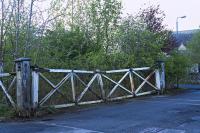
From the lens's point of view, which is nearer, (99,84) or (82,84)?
(82,84)

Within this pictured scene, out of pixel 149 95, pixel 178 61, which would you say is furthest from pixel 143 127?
pixel 178 61

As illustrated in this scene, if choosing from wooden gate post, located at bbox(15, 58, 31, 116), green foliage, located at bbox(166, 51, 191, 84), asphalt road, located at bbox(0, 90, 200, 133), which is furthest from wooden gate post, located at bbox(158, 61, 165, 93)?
wooden gate post, located at bbox(15, 58, 31, 116)

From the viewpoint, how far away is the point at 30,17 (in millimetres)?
13922

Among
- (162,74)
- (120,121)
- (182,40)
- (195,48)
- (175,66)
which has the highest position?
(182,40)

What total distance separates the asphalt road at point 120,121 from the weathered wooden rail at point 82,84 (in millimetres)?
920

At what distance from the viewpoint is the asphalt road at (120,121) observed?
8.84 metres

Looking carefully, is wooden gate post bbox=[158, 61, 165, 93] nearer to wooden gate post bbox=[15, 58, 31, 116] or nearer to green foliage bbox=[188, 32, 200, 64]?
wooden gate post bbox=[15, 58, 31, 116]

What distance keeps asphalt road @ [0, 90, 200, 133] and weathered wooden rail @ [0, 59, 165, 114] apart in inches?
36.2

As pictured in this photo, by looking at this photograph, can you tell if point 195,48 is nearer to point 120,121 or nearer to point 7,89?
point 7,89

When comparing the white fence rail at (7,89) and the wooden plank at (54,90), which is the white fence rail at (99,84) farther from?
the white fence rail at (7,89)

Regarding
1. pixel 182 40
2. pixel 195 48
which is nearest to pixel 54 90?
pixel 195 48

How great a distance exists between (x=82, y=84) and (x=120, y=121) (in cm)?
420

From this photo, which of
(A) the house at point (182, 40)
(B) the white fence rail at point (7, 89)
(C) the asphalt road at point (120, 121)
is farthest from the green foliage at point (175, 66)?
(B) the white fence rail at point (7, 89)

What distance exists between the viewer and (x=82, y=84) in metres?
13.9
